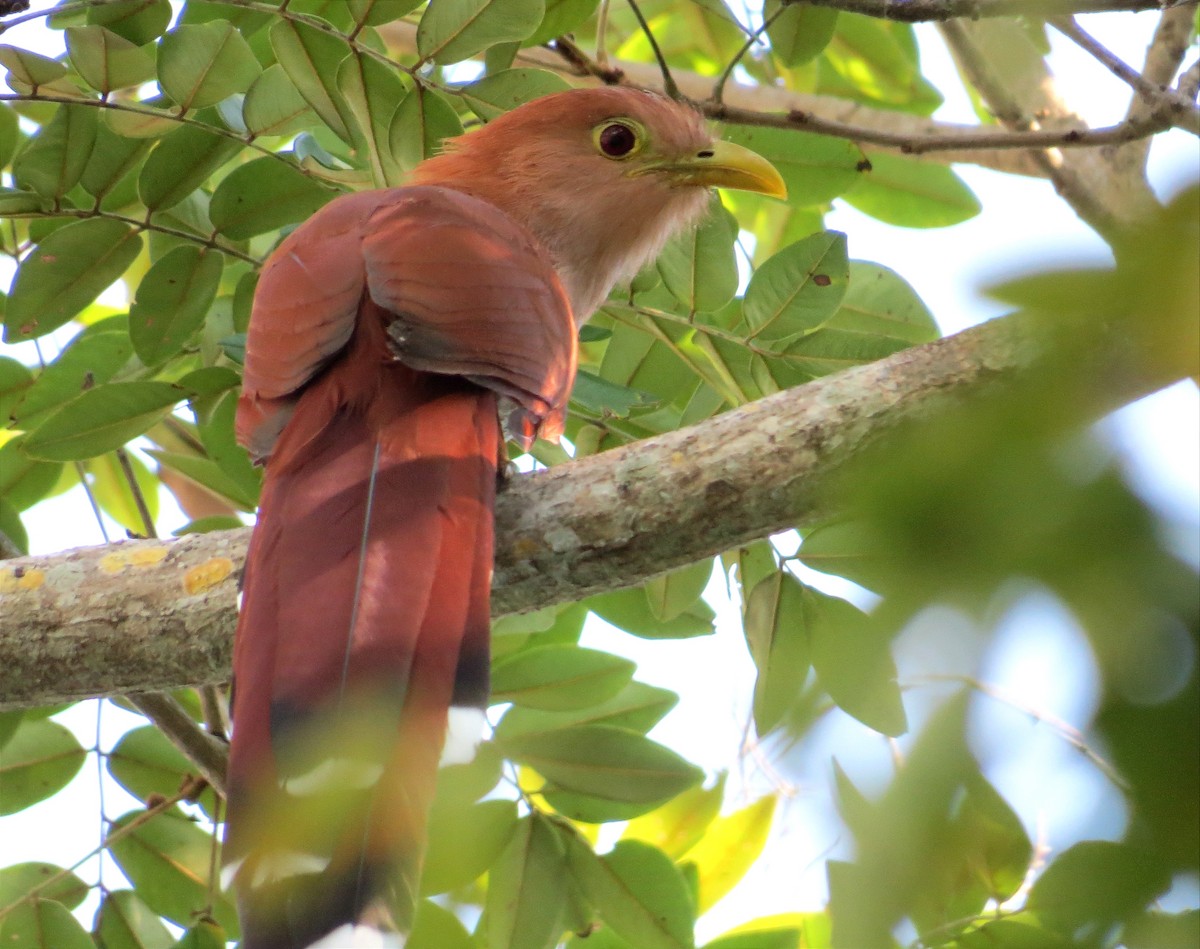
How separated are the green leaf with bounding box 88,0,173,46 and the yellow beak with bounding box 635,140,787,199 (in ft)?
4.64

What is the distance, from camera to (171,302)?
3217 mm

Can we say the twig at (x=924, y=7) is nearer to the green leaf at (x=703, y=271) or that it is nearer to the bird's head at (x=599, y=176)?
the green leaf at (x=703, y=271)

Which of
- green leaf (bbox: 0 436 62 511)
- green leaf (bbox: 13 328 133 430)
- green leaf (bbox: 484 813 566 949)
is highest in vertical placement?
green leaf (bbox: 13 328 133 430)

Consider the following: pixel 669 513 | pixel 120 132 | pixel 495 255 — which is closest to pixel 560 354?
pixel 495 255

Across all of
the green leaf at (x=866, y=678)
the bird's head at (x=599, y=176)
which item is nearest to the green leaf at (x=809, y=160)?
the bird's head at (x=599, y=176)

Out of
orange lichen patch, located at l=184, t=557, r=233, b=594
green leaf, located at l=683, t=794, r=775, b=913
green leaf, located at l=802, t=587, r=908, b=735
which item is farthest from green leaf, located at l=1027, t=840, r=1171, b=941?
green leaf, located at l=683, t=794, r=775, b=913

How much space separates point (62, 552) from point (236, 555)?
1.31ft

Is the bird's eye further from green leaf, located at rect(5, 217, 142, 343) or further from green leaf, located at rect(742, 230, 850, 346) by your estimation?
green leaf, located at rect(5, 217, 142, 343)

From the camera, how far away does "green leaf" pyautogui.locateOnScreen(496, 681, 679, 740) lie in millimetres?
3281

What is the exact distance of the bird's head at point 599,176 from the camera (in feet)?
12.4

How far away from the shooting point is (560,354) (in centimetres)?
275

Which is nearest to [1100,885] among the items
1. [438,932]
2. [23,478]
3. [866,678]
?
[866,678]

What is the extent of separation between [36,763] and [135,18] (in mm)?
1890

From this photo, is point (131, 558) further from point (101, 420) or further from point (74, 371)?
point (74, 371)
